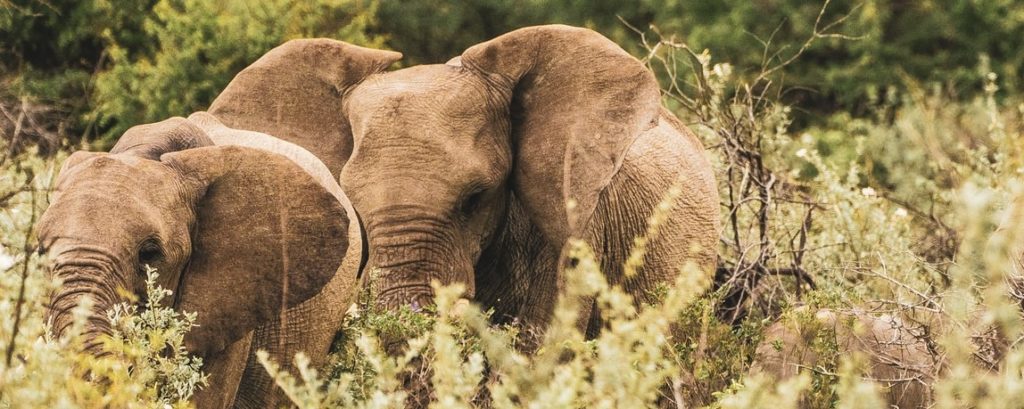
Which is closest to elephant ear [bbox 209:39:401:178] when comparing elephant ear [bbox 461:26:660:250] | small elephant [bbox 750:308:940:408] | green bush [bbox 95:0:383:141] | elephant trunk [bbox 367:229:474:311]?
elephant ear [bbox 461:26:660:250]

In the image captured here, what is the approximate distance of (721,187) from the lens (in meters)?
9.62

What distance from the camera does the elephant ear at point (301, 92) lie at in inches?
289

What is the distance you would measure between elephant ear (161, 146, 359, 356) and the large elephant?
2.27ft

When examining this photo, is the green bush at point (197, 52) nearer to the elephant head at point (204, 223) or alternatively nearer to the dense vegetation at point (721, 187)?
the dense vegetation at point (721, 187)

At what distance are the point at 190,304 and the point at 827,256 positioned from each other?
4142 mm

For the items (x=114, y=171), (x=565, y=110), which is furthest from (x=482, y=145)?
(x=114, y=171)

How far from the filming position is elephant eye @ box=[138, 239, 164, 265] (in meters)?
5.16

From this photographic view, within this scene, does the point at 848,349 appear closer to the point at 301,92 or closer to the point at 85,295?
the point at 301,92

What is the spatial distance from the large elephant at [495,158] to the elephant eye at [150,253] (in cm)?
129

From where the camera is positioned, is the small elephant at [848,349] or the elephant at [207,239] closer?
the elephant at [207,239]

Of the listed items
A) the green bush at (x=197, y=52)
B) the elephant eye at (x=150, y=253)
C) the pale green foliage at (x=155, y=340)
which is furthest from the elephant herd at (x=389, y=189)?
the green bush at (x=197, y=52)

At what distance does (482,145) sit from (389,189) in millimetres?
547

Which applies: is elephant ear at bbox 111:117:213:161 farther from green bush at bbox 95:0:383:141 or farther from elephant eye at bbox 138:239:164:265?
green bush at bbox 95:0:383:141

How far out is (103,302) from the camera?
16.0 ft
